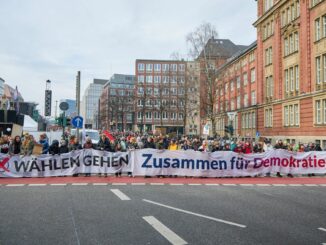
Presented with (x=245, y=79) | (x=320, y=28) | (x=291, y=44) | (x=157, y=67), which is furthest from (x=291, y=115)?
(x=157, y=67)

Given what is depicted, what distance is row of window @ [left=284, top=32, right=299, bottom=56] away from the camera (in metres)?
38.8

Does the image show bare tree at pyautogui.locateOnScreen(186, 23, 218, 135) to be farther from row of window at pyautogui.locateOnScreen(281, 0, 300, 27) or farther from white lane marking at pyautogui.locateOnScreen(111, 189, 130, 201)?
white lane marking at pyautogui.locateOnScreen(111, 189, 130, 201)

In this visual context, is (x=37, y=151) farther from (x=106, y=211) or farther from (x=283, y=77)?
(x=283, y=77)

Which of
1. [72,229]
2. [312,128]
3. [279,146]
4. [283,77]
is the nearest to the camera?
[72,229]

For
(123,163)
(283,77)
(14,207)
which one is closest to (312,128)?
(283,77)

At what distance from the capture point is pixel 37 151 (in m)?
16.8

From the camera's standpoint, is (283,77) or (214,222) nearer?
(214,222)

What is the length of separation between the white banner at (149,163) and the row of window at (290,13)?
25.7 m

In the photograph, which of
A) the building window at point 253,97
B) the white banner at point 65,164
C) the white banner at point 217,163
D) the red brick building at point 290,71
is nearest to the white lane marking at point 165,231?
the white banner at point 217,163

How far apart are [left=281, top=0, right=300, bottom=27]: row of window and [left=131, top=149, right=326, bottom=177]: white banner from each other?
25.0m

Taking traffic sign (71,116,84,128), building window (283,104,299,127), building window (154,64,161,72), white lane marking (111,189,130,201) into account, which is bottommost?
white lane marking (111,189,130,201)

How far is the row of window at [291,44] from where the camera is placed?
127 feet

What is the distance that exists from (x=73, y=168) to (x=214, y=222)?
1044 centimetres

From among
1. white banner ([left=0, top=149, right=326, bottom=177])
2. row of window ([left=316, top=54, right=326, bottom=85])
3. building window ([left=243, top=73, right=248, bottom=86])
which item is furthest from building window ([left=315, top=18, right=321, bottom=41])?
building window ([left=243, top=73, right=248, bottom=86])
